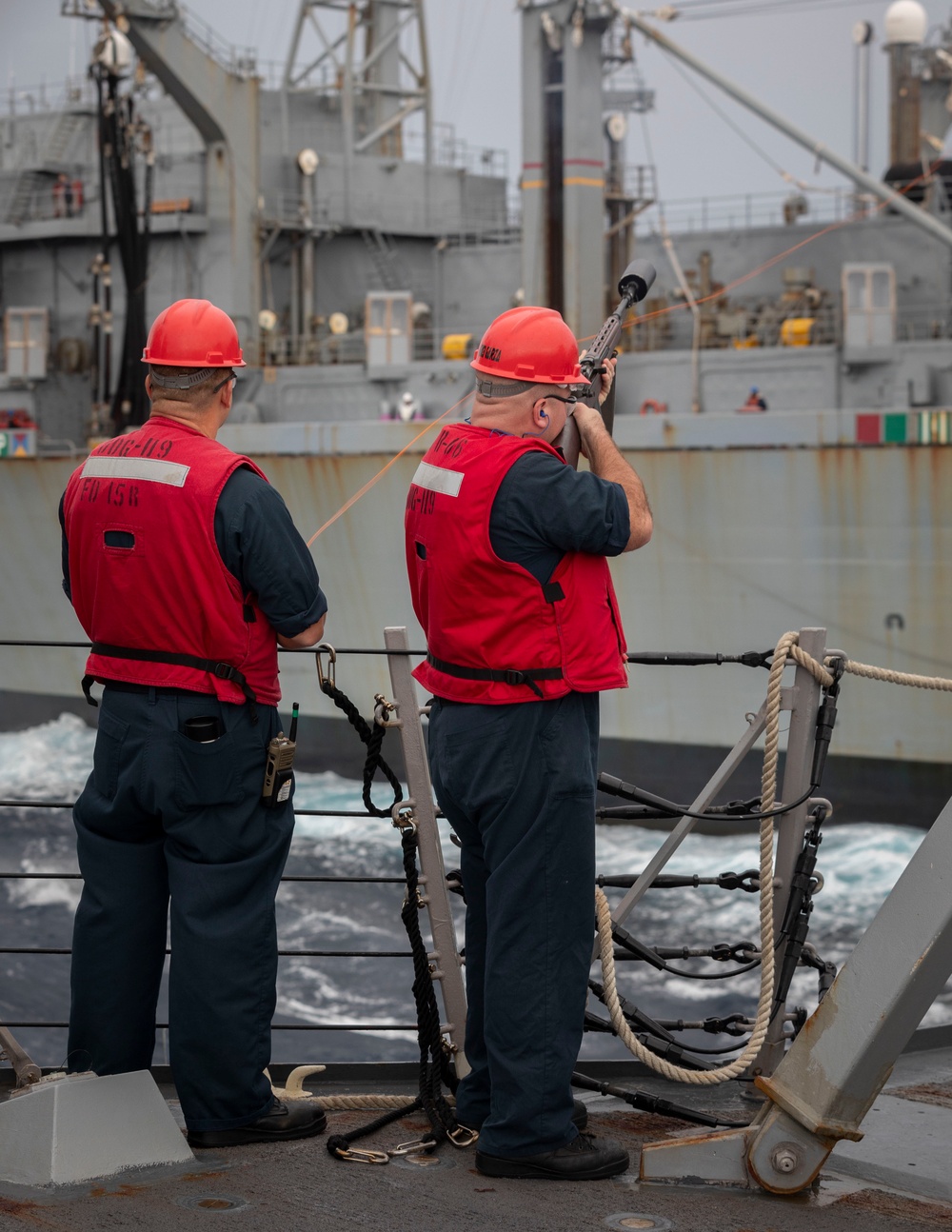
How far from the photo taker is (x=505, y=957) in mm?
2418

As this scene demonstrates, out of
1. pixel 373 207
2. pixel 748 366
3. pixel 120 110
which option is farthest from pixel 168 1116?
pixel 373 207

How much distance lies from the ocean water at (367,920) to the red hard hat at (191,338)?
5.86 meters

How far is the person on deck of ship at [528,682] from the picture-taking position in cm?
237

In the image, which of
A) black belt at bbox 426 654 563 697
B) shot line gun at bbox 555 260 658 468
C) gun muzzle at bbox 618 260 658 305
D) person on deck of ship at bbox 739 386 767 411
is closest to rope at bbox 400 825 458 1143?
black belt at bbox 426 654 563 697

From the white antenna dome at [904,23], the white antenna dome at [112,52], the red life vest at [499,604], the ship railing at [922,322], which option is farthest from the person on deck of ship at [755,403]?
the red life vest at [499,604]

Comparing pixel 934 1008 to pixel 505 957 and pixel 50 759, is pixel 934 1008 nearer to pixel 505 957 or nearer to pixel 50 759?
pixel 505 957

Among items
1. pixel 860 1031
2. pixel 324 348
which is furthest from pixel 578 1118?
pixel 324 348

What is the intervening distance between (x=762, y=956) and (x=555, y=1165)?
0.59 meters

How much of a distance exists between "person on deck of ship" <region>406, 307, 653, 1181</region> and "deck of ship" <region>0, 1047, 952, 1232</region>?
4.3 inches

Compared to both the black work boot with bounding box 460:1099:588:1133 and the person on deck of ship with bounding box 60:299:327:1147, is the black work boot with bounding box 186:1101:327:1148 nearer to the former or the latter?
the person on deck of ship with bounding box 60:299:327:1147

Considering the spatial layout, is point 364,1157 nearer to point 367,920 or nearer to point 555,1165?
point 555,1165

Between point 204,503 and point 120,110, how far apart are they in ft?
52.8

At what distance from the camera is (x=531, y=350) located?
239 cm

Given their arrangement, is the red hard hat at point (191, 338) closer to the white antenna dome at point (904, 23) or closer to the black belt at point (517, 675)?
the black belt at point (517, 675)
